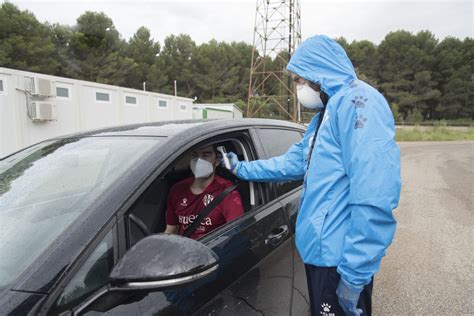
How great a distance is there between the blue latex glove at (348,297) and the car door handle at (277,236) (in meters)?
0.44

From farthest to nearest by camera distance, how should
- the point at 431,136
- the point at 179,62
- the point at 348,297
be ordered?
the point at 179,62, the point at 431,136, the point at 348,297

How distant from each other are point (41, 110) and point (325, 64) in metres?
9.05

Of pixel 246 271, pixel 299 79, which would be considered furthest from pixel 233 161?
pixel 246 271

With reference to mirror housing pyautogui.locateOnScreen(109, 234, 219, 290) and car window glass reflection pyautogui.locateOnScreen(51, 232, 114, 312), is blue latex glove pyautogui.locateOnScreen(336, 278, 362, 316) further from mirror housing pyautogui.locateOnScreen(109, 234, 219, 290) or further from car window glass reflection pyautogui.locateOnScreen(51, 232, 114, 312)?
car window glass reflection pyautogui.locateOnScreen(51, 232, 114, 312)

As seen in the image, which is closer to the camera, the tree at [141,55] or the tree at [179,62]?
the tree at [141,55]

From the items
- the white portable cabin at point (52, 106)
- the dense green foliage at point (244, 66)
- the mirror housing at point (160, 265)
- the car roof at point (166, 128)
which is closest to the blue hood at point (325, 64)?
the car roof at point (166, 128)

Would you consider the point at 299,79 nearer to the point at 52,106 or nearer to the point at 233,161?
the point at 233,161

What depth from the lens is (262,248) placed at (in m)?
1.78

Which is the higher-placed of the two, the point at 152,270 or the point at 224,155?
the point at 224,155

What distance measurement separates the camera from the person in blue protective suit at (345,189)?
1.39m

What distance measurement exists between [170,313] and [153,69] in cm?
5020

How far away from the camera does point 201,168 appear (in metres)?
2.09

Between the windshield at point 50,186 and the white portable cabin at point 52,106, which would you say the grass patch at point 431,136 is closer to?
the white portable cabin at point 52,106

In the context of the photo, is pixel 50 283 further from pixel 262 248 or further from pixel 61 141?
pixel 61 141
